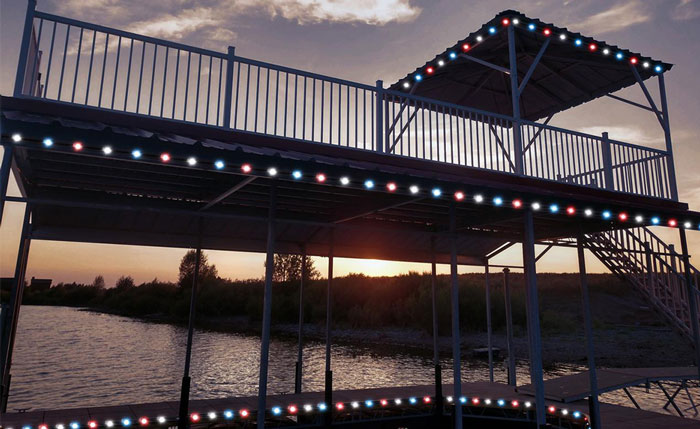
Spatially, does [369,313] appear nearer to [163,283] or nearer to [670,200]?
[670,200]

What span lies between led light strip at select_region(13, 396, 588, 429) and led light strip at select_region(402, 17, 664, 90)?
8.65 meters

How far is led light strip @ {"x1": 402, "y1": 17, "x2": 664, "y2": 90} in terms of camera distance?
37.6ft

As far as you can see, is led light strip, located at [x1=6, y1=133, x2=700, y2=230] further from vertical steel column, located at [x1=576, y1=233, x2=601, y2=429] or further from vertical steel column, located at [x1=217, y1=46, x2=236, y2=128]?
vertical steel column, located at [x1=217, y1=46, x2=236, y2=128]

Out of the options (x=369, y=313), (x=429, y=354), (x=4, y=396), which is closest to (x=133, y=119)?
(x=4, y=396)

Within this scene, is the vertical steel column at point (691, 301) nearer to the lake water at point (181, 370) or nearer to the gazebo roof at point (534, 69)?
the gazebo roof at point (534, 69)

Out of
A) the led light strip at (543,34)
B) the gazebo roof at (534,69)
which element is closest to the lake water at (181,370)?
the gazebo roof at (534,69)

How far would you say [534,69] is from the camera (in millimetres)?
12297

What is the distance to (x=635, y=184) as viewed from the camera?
41.0 feet

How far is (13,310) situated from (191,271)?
83.8 m

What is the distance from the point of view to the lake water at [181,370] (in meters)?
25.2

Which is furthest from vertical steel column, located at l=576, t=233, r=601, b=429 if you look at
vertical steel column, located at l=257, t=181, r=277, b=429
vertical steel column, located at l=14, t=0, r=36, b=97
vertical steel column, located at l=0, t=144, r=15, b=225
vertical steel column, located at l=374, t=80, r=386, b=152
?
vertical steel column, located at l=14, t=0, r=36, b=97

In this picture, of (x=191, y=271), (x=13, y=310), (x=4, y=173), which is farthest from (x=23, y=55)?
(x=191, y=271)

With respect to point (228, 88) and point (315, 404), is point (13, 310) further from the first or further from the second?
point (315, 404)

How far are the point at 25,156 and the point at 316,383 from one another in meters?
24.4
